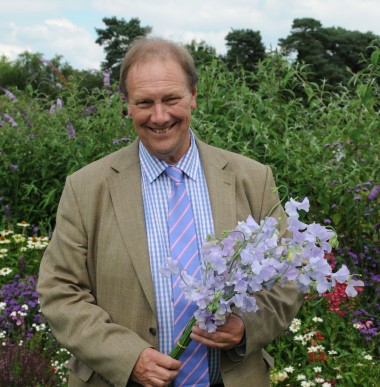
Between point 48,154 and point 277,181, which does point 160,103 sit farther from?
point 48,154

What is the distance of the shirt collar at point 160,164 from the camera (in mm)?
2443

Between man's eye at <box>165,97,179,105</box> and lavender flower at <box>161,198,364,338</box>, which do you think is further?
man's eye at <box>165,97,179,105</box>

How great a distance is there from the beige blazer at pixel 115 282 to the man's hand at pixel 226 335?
34 millimetres

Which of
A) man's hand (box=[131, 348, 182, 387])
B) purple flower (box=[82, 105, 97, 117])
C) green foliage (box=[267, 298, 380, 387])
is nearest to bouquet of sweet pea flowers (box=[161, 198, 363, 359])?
man's hand (box=[131, 348, 182, 387])

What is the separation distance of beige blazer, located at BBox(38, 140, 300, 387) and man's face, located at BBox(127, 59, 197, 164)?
0.56 feet

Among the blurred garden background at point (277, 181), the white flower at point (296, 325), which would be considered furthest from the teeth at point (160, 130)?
the white flower at point (296, 325)

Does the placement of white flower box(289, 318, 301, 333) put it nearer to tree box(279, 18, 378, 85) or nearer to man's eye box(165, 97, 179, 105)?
man's eye box(165, 97, 179, 105)

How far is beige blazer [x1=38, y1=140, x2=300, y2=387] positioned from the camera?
2256 millimetres

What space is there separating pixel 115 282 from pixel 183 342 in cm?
36

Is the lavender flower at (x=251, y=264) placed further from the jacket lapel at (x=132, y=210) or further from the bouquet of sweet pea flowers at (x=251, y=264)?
the jacket lapel at (x=132, y=210)

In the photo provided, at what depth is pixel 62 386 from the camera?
153 inches

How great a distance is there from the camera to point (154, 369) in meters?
2.16

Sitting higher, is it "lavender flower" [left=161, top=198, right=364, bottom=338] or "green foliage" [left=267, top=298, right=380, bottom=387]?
"lavender flower" [left=161, top=198, right=364, bottom=338]

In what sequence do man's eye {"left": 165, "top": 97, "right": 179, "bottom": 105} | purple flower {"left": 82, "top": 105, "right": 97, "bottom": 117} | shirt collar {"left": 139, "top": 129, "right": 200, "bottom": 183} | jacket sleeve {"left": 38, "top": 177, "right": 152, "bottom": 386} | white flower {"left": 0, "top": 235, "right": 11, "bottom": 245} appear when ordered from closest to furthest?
1. jacket sleeve {"left": 38, "top": 177, "right": 152, "bottom": 386}
2. man's eye {"left": 165, "top": 97, "right": 179, "bottom": 105}
3. shirt collar {"left": 139, "top": 129, "right": 200, "bottom": 183}
4. white flower {"left": 0, "top": 235, "right": 11, "bottom": 245}
5. purple flower {"left": 82, "top": 105, "right": 97, "bottom": 117}
